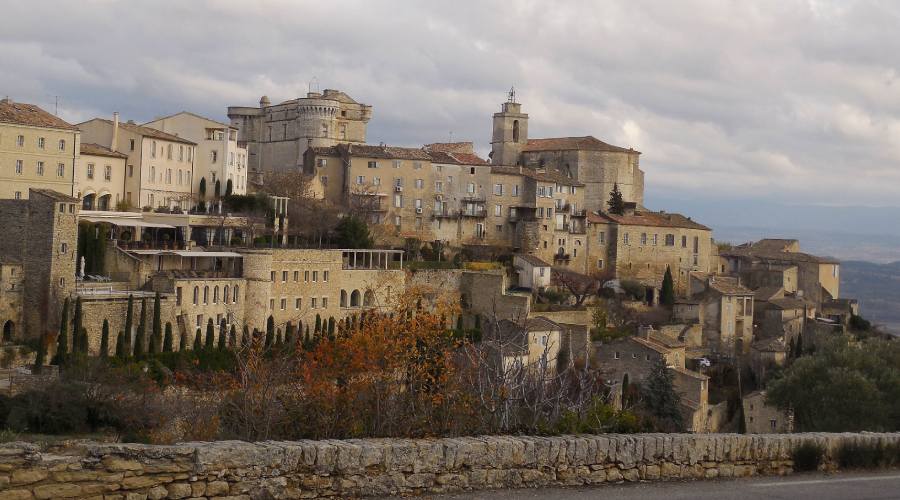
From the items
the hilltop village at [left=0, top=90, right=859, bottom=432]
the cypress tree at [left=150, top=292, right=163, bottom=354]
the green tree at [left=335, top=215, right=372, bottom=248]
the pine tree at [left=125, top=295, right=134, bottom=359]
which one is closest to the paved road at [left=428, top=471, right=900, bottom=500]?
the hilltop village at [left=0, top=90, right=859, bottom=432]

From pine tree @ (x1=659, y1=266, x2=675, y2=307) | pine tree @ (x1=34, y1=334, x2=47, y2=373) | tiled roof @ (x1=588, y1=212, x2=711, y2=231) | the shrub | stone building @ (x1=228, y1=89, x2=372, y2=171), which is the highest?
stone building @ (x1=228, y1=89, x2=372, y2=171)

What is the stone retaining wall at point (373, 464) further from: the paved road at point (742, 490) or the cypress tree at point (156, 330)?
the cypress tree at point (156, 330)

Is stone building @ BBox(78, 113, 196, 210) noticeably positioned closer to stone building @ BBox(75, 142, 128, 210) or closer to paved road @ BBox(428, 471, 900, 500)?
stone building @ BBox(75, 142, 128, 210)

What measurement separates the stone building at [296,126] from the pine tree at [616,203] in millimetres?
18251

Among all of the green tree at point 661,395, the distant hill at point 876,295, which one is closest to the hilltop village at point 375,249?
the green tree at point 661,395

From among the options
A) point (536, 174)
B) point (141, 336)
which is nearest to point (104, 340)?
point (141, 336)

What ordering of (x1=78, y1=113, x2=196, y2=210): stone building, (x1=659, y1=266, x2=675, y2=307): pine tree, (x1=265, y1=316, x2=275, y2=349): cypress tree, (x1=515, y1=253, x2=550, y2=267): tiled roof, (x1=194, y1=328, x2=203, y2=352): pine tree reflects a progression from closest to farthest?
(x1=194, y1=328, x2=203, y2=352): pine tree → (x1=265, y1=316, x2=275, y2=349): cypress tree → (x1=78, y1=113, x2=196, y2=210): stone building → (x1=515, y1=253, x2=550, y2=267): tiled roof → (x1=659, y1=266, x2=675, y2=307): pine tree

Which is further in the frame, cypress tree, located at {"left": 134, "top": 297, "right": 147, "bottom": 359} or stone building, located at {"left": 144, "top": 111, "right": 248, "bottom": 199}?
stone building, located at {"left": 144, "top": 111, "right": 248, "bottom": 199}

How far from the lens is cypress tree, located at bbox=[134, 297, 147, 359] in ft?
134

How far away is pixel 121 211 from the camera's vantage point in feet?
172

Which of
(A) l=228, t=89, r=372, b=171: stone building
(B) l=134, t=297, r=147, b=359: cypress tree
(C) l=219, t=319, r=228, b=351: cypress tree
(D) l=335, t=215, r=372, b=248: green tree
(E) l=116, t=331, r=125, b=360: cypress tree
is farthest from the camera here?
(A) l=228, t=89, r=372, b=171: stone building

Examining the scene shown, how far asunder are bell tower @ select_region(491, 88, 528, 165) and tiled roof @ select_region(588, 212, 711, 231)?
758 cm

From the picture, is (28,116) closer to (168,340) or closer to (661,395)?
(168,340)

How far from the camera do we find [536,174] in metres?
69.9
